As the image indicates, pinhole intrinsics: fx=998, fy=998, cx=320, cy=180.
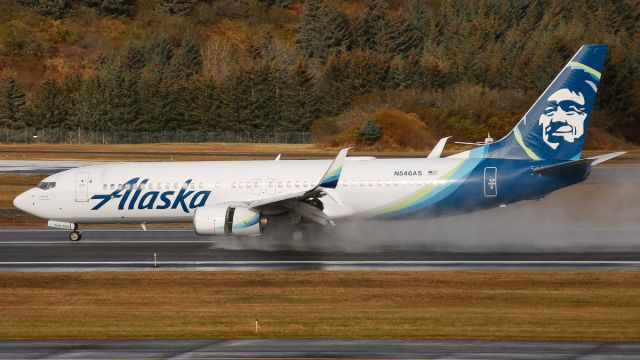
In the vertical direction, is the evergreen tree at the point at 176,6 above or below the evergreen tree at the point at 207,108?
above

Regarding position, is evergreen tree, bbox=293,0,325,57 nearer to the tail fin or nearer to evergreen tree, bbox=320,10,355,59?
evergreen tree, bbox=320,10,355,59

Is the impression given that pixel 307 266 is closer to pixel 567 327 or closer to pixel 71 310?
pixel 71 310

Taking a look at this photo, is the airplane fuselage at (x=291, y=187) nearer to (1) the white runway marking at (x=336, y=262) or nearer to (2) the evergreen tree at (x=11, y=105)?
(1) the white runway marking at (x=336, y=262)

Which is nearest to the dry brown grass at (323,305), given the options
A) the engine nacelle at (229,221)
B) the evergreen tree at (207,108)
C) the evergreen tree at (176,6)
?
the engine nacelle at (229,221)

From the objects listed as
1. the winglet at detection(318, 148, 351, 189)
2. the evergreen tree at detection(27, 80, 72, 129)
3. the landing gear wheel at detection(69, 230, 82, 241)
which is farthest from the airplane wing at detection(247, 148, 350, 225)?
the evergreen tree at detection(27, 80, 72, 129)

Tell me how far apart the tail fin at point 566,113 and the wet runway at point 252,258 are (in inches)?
175

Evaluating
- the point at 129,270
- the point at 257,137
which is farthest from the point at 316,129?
the point at 129,270

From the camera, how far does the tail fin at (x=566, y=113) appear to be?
38469 mm

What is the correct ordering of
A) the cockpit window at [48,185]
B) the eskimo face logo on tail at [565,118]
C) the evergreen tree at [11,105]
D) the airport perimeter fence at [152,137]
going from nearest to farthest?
the eskimo face logo on tail at [565,118] < the cockpit window at [48,185] < the airport perimeter fence at [152,137] < the evergreen tree at [11,105]

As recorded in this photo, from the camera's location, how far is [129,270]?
33.4 metres

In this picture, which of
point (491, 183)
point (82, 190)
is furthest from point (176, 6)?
point (491, 183)

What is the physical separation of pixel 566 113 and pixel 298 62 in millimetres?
97054

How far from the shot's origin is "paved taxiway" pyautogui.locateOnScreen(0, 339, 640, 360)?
2072cm

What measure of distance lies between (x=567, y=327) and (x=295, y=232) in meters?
17.2
